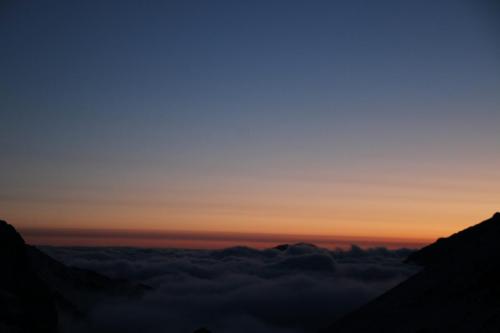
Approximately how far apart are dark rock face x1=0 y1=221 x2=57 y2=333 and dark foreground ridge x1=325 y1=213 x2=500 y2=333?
79.2ft

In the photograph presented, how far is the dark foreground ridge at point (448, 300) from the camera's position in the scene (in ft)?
68.8

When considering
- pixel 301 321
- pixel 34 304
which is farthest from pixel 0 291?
pixel 301 321

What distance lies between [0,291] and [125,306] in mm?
115236

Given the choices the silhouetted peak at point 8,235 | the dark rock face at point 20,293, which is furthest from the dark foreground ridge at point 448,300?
the silhouetted peak at point 8,235

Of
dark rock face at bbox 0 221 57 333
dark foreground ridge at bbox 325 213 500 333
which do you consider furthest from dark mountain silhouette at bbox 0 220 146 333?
dark foreground ridge at bbox 325 213 500 333

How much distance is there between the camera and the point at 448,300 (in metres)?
24.7

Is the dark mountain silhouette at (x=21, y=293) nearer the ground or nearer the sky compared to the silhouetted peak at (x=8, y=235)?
nearer the ground

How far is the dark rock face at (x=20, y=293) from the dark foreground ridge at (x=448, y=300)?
24.2 metres

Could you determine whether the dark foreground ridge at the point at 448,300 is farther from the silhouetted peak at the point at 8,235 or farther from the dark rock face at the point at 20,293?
the silhouetted peak at the point at 8,235

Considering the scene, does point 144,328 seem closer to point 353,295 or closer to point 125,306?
point 125,306

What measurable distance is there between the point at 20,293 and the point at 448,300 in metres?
34.8

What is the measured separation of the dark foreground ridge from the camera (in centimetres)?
2098

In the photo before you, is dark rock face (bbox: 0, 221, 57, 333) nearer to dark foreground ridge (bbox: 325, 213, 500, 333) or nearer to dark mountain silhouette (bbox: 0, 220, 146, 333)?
dark mountain silhouette (bbox: 0, 220, 146, 333)

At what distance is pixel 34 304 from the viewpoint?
4159cm
